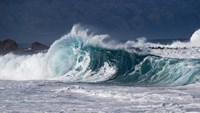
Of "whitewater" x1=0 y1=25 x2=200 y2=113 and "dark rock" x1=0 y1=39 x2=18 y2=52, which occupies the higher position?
"dark rock" x1=0 y1=39 x2=18 y2=52

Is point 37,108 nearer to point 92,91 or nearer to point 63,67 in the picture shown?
point 92,91

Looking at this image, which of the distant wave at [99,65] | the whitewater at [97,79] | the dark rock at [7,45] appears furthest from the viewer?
the dark rock at [7,45]

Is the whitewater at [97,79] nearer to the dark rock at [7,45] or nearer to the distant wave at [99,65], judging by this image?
the distant wave at [99,65]

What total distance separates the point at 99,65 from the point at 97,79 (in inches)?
89.7

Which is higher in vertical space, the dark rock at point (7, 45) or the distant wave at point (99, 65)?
the dark rock at point (7, 45)

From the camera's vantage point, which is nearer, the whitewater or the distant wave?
the whitewater

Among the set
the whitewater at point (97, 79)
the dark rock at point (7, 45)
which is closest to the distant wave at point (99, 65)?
the whitewater at point (97, 79)

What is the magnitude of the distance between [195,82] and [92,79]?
5.55 meters

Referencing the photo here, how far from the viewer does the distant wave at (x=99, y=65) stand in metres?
17.5

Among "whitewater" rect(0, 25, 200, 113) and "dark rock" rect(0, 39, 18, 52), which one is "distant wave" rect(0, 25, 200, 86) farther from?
"dark rock" rect(0, 39, 18, 52)

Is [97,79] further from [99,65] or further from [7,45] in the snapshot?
[7,45]

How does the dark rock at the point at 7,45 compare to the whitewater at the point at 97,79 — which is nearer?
the whitewater at the point at 97,79

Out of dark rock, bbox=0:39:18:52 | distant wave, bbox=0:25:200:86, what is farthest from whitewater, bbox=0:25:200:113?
dark rock, bbox=0:39:18:52

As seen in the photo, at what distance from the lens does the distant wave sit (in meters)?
17.5
